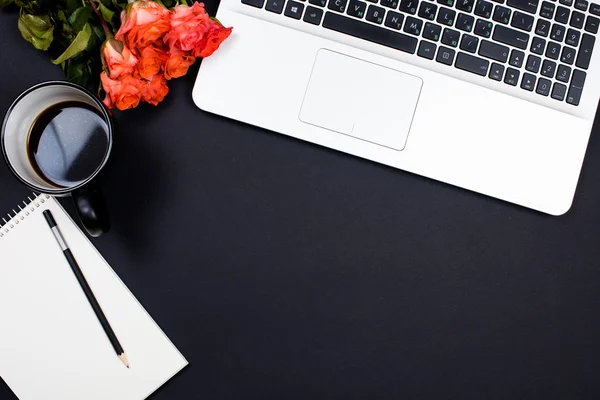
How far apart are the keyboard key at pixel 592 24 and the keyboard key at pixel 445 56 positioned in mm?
158

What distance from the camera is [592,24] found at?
658 mm


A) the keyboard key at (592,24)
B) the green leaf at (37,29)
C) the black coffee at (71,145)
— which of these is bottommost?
the black coffee at (71,145)

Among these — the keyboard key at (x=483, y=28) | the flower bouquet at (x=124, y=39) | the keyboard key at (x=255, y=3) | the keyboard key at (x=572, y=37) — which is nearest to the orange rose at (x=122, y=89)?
the flower bouquet at (x=124, y=39)

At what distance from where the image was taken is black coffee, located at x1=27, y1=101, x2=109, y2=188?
0.64 meters

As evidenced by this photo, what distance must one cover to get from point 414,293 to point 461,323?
7 centimetres

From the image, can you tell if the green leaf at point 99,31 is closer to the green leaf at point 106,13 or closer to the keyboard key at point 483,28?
the green leaf at point 106,13

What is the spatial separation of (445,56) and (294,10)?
18 centimetres

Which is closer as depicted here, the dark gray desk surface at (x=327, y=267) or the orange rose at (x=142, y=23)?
the orange rose at (x=142, y=23)

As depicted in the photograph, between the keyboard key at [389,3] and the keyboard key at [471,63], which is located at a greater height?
the keyboard key at [389,3]

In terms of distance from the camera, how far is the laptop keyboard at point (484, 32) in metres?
0.64

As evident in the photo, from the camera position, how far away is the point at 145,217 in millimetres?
673

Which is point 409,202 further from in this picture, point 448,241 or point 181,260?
point 181,260

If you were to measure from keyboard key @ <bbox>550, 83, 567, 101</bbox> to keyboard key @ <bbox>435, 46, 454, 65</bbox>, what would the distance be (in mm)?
120

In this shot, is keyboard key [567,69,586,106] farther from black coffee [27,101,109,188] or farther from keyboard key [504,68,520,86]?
black coffee [27,101,109,188]
